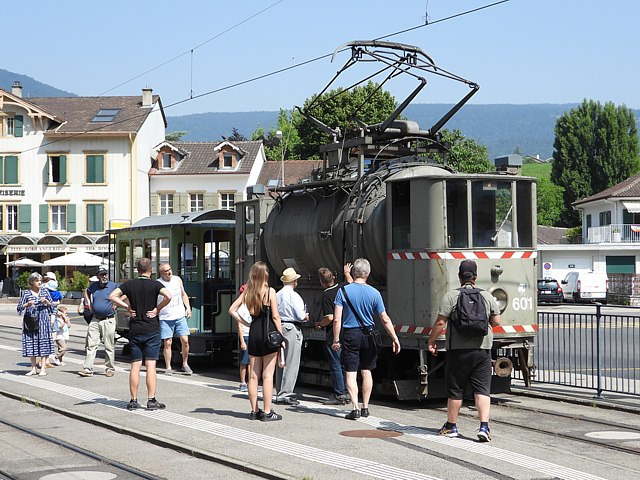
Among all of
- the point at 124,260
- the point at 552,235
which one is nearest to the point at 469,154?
the point at 552,235

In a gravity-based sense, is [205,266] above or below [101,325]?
above

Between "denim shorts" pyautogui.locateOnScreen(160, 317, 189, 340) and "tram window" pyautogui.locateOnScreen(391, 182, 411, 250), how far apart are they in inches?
209

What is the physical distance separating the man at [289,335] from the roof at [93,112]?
168 ft

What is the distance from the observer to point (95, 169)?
6469cm

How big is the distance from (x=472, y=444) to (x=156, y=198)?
57460 mm

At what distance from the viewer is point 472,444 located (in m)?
10.5

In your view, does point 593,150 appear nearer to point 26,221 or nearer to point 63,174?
point 63,174

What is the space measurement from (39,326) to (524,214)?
353 inches

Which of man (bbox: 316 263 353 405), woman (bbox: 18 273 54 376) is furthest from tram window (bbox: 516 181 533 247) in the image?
woman (bbox: 18 273 54 376)

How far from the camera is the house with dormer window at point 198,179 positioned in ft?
217

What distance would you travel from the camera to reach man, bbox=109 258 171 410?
A: 42.7 feet

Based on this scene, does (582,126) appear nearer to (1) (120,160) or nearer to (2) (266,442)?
(1) (120,160)

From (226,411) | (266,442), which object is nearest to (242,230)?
(226,411)

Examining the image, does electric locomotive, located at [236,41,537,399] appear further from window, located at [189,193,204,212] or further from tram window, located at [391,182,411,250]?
window, located at [189,193,204,212]
